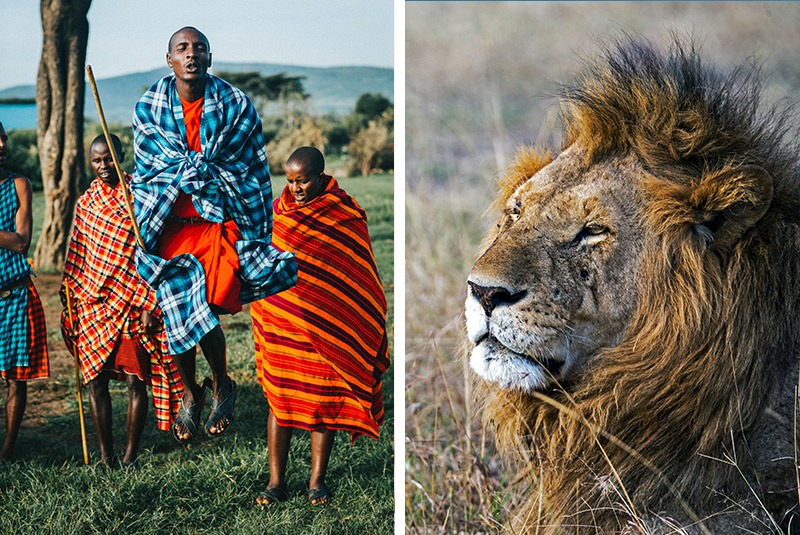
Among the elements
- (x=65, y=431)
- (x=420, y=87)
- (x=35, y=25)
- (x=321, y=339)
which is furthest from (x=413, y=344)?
(x=420, y=87)

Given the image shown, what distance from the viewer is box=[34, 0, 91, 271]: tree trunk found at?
375 cm

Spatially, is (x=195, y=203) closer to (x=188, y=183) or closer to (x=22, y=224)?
(x=188, y=183)

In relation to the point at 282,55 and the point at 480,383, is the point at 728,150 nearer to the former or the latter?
the point at 480,383

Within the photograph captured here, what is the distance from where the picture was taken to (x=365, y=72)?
4.21m

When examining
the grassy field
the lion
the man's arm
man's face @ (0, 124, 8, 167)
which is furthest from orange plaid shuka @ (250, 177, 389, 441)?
the lion

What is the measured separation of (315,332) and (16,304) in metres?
1.22

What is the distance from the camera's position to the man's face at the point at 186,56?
3775 millimetres

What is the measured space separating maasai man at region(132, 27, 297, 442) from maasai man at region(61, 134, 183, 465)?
0.08 metres

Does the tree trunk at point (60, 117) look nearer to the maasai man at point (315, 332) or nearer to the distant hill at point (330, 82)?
the distant hill at point (330, 82)

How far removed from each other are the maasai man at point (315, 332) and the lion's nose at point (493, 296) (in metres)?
1.54

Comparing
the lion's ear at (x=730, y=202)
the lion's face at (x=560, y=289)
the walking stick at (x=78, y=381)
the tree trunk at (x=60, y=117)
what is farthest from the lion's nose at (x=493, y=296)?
the tree trunk at (x=60, y=117)

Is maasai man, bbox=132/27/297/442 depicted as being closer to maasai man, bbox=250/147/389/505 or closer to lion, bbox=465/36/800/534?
maasai man, bbox=250/147/389/505

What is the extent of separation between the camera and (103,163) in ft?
12.4

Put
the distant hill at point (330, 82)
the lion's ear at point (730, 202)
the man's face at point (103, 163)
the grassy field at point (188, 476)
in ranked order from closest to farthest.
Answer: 1. the lion's ear at point (730, 202)
2. the grassy field at point (188, 476)
3. the man's face at point (103, 163)
4. the distant hill at point (330, 82)
